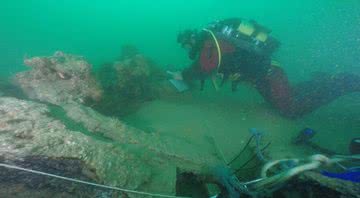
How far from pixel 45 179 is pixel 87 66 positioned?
112 inches

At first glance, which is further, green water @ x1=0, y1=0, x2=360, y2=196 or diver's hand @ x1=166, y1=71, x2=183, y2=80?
diver's hand @ x1=166, y1=71, x2=183, y2=80

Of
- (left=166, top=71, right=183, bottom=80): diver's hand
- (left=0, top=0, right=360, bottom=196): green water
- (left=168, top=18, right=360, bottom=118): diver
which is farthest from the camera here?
(left=166, top=71, right=183, bottom=80): diver's hand

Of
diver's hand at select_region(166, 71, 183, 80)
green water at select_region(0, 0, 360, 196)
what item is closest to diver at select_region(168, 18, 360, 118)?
diver's hand at select_region(166, 71, 183, 80)

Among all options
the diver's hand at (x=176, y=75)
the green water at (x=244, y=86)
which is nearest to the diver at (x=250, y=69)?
the diver's hand at (x=176, y=75)

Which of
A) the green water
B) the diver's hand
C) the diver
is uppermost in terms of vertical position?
the diver

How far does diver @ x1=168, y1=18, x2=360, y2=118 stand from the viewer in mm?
5855

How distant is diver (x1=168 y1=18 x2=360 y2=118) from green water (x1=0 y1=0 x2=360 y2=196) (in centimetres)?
52

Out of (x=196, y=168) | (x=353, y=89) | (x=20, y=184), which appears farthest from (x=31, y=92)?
(x=353, y=89)

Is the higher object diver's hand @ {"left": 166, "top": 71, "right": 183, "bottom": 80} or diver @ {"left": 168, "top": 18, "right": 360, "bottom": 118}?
diver @ {"left": 168, "top": 18, "right": 360, "bottom": 118}

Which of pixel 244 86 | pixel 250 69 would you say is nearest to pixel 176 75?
pixel 250 69

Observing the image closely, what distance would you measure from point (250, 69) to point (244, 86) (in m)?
3.54

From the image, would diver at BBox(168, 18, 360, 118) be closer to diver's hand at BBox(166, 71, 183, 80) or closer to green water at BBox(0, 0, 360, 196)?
diver's hand at BBox(166, 71, 183, 80)

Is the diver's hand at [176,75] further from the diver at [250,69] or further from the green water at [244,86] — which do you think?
the green water at [244,86]

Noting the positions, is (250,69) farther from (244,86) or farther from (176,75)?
(244,86)
